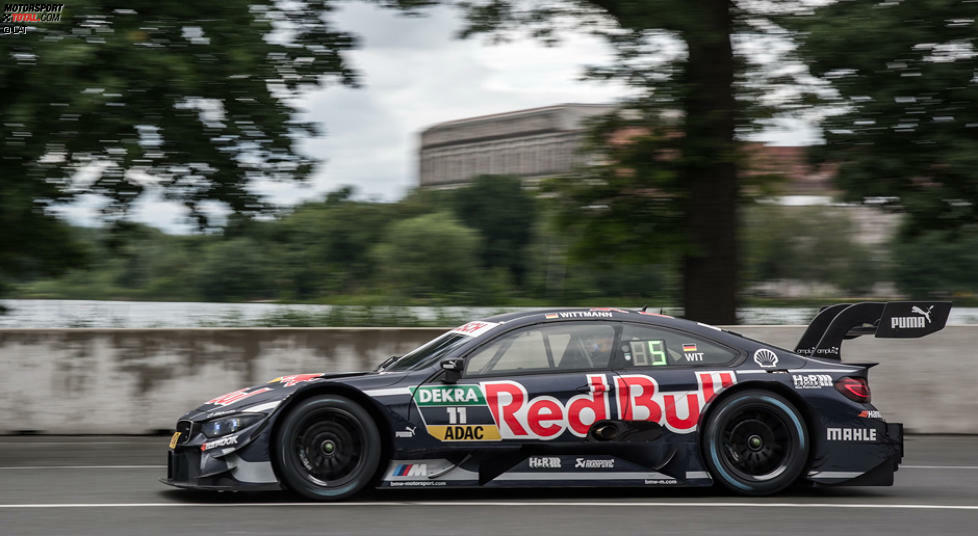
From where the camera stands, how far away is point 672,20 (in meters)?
12.3

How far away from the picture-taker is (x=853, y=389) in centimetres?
733

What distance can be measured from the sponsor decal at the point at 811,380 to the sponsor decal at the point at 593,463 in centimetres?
144

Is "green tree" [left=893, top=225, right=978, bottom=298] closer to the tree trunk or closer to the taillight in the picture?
the tree trunk

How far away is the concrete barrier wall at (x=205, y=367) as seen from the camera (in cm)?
1105

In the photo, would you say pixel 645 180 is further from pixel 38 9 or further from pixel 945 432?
pixel 38 9

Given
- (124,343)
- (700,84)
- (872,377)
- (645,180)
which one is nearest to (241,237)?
(124,343)

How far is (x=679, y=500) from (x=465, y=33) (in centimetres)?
885

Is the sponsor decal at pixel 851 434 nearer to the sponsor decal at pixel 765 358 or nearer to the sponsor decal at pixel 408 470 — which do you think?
the sponsor decal at pixel 765 358

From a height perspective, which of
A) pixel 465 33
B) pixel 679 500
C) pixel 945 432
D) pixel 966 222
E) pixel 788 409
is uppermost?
pixel 465 33

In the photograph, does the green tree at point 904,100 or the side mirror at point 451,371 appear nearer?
the side mirror at point 451,371

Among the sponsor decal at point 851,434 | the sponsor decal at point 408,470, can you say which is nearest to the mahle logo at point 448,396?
the sponsor decal at point 408,470

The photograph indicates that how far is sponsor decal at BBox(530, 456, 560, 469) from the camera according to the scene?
6.91 meters

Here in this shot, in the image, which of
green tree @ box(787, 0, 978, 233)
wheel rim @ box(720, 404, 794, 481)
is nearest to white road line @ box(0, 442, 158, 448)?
wheel rim @ box(720, 404, 794, 481)

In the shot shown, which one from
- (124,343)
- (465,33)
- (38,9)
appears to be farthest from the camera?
(465,33)
